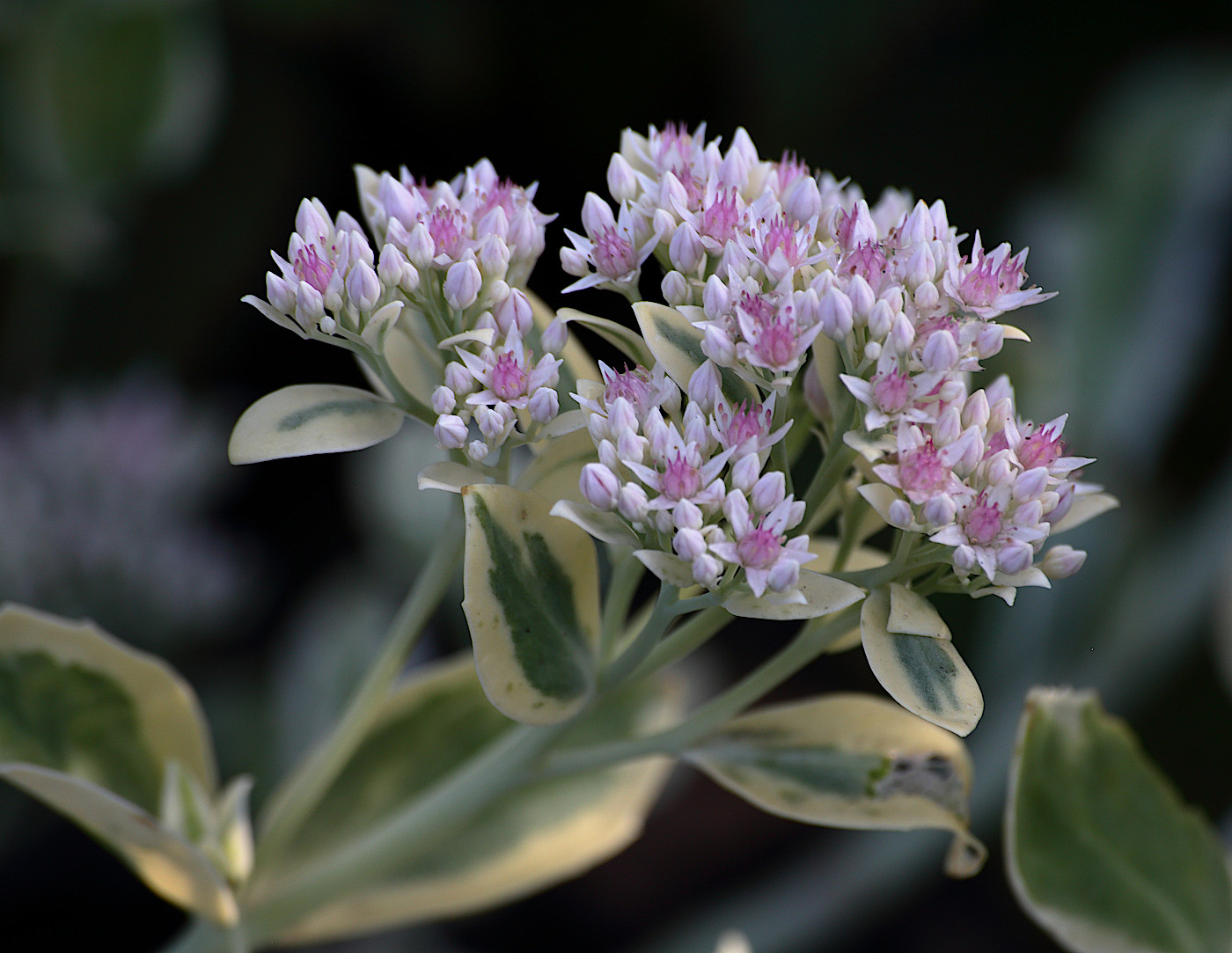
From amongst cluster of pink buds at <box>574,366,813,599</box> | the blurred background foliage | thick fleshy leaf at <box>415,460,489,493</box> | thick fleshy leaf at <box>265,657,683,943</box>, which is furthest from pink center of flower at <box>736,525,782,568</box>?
the blurred background foliage

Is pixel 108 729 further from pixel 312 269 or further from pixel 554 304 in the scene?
pixel 554 304

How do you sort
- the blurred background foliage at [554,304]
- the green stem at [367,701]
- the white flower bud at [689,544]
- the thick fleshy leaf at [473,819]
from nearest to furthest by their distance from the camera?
the white flower bud at [689,544] < the green stem at [367,701] < the thick fleshy leaf at [473,819] < the blurred background foliage at [554,304]

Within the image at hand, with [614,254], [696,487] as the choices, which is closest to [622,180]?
[614,254]

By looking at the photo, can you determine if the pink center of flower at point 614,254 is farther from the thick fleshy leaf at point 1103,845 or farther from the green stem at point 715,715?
the thick fleshy leaf at point 1103,845

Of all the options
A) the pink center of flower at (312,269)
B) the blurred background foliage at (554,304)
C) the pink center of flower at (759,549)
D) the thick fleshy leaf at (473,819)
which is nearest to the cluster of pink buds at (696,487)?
the pink center of flower at (759,549)

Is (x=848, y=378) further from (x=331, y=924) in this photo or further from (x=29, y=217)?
(x=29, y=217)

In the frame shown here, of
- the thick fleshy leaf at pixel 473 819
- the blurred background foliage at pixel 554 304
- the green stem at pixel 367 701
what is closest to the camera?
the green stem at pixel 367 701

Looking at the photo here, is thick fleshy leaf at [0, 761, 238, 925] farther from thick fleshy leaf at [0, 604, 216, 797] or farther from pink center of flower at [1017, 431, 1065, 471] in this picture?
pink center of flower at [1017, 431, 1065, 471]

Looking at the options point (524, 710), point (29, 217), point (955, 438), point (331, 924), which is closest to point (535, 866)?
point (331, 924)
